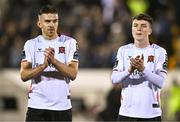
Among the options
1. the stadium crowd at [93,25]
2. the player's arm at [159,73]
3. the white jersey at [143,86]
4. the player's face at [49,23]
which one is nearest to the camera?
the player's arm at [159,73]

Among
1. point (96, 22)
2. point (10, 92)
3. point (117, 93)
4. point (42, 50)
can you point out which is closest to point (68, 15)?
point (96, 22)

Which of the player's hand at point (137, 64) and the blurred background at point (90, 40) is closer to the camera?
the player's hand at point (137, 64)

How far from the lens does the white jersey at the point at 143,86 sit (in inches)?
379

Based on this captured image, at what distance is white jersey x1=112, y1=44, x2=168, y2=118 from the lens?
9.62 meters

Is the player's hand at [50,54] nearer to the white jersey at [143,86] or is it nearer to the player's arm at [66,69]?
the player's arm at [66,69]

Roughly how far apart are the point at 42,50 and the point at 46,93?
54 cm

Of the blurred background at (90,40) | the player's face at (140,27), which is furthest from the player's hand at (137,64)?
the blurred background at (90,40)

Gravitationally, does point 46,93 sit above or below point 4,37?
below

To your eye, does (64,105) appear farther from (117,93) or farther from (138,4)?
(138,4)

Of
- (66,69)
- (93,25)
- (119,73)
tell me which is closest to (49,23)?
(66,69)

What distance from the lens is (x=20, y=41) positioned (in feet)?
59.2

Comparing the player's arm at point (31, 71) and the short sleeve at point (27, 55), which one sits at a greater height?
the short sleeve at point (27, 55)

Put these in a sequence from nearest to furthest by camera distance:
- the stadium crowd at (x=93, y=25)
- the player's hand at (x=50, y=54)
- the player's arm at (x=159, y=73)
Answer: the player's hand at (x=50, y=54) < the player's arm at (x=159, y=73) < the stadium crowd at (x=93, y=25)

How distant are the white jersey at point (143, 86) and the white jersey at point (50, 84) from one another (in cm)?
62
